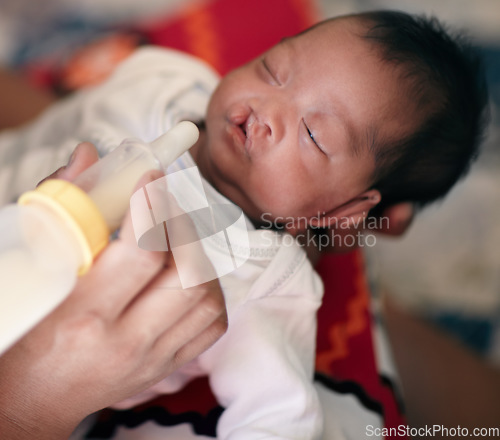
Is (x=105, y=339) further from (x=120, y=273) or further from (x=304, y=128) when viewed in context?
(x=304, y=128)

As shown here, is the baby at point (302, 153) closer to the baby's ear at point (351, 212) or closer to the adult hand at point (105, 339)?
Result: the baby's ear at point (351, 212)

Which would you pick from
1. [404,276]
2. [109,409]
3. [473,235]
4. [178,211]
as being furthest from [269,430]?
[473,235]

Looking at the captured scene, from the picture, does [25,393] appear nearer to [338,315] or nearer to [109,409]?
[109,409]

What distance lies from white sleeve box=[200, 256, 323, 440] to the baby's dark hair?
0.22 m

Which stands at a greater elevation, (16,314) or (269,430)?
(16,314)

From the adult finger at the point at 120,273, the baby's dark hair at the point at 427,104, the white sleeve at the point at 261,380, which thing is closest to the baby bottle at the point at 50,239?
the adult finger at the point at 120,273

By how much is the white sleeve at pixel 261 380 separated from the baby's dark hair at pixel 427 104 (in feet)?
0.73

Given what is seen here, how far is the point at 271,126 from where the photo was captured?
622 mm

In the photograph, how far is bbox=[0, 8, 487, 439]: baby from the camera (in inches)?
24.8

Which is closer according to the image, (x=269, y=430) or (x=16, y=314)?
(x=16, y=314)

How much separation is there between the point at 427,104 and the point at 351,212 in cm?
19

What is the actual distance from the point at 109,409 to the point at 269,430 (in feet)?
0.80

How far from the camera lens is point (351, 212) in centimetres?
70

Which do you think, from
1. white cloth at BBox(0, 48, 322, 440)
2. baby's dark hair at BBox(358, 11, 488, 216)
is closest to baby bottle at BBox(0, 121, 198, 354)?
white cloth at BBox(0, 48, 322, 440)
